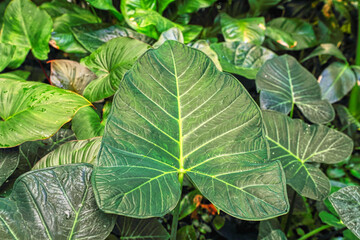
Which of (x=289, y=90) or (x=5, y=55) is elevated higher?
(x=5, y=55)

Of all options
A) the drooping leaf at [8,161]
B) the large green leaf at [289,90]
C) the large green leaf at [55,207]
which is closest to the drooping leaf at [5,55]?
the drooping leaf at [8,161]

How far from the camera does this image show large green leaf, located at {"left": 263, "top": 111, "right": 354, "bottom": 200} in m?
1.00

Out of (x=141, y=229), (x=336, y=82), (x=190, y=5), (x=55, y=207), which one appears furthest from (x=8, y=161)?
(x=336, y=82)

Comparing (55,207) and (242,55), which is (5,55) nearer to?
(55,207)

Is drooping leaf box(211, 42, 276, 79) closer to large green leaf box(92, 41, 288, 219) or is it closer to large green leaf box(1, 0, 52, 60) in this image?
large green leaf box(92, 41, 288, 219)

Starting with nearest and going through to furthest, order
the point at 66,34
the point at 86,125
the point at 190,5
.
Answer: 1. the point at 86,125
2. the point at 66,34
3. the point at 190,5

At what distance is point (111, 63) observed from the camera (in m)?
1.20

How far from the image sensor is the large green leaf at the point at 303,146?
100cm

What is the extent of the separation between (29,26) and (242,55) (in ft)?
3.37

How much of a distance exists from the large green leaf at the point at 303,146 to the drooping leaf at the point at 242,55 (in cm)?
36

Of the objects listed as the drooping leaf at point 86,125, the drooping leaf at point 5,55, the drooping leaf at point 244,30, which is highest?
the drooping leaf at point 5,55

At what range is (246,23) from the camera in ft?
5.33

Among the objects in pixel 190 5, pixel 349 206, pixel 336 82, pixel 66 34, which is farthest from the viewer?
pixel 336 82

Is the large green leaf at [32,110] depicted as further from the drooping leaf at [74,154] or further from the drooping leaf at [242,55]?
the drooping leaf at [242,55]
